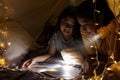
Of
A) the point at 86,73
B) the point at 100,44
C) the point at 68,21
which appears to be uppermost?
the point at 68,21

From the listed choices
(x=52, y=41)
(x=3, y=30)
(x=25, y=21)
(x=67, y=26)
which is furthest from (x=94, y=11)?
(x=3, y=30)

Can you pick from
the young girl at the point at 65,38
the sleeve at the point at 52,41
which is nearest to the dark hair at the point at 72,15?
the young girl at the point at 65,38

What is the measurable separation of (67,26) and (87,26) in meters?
0.19

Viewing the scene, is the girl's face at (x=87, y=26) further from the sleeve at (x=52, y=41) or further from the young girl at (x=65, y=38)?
the sleeve at (x=52, y=41)

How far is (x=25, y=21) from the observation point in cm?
274

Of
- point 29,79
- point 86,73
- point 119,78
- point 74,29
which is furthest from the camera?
point 74,29

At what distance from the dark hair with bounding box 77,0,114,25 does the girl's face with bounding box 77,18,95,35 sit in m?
0.03

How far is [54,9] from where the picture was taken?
2.65 m

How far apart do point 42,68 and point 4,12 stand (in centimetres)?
62

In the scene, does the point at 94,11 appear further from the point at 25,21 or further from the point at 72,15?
the point at 25,21

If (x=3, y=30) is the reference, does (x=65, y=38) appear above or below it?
below

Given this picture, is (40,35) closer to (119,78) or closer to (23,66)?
(23,66)

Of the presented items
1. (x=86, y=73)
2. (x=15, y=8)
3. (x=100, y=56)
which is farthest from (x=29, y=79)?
(x=15, y=8)

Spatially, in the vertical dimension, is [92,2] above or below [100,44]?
above
